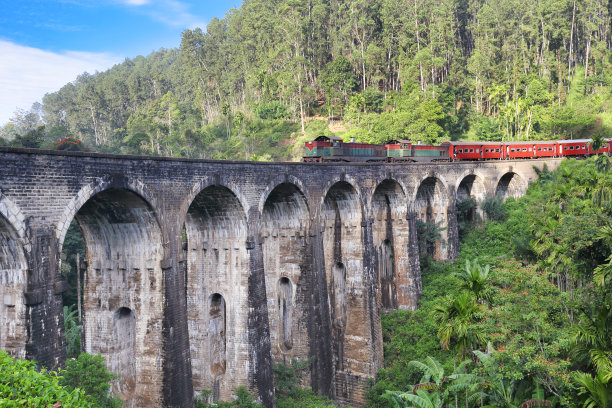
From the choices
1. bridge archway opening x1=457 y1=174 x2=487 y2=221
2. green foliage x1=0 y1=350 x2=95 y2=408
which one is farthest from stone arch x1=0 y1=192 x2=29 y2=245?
bridge archway opening x1=457 y1=174 x2=487 y2=221

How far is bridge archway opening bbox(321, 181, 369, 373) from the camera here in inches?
1107

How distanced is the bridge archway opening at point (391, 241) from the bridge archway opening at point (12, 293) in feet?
77.3

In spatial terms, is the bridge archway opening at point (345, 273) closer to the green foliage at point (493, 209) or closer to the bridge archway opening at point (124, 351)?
the bridge archway opening at point (124, 351)

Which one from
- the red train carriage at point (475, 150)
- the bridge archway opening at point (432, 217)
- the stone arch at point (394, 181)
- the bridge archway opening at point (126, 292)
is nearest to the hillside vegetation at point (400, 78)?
the red train carriage at point (475, 150)

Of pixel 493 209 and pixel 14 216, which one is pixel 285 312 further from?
pixel 493 209

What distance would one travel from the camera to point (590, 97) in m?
57.3

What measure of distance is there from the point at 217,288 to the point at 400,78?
51.2 meters

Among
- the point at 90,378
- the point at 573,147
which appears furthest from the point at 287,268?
the point at 573,147

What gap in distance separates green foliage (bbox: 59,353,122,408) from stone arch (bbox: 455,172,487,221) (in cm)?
3330

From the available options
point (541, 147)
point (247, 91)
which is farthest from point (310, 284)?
point (247, 91)

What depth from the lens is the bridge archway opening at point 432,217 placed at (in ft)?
119

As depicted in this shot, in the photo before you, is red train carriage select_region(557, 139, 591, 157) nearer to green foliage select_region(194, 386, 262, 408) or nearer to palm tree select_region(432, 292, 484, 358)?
palm tree select_region(432, 292, 484, 358)

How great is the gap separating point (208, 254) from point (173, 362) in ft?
18.2

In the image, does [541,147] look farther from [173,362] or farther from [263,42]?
[263,42]
